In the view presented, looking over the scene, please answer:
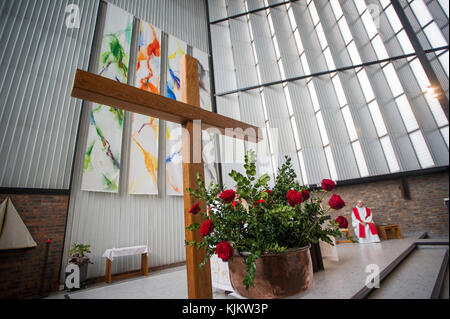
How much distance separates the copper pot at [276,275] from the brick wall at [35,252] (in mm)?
4615

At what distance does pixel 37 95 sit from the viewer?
432 cm

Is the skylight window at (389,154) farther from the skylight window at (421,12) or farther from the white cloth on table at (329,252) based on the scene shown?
the white cloth on table at (329,252)

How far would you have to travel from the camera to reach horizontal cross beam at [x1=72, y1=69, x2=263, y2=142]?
3.80ft

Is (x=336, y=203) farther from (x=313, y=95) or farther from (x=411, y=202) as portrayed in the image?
(x=313, y=95)

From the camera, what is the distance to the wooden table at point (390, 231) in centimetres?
573

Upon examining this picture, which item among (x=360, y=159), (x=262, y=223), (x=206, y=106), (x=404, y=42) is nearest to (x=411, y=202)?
(x=360, y=159)

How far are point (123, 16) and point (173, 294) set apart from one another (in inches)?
269

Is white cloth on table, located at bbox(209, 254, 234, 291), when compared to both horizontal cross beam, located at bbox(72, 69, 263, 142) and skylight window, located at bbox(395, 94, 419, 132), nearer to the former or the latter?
horizontal cross beam, located at bbox(72, 69, 263, 142)

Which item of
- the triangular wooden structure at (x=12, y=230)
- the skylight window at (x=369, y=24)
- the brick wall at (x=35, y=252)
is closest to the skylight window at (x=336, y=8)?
the skylight window at (x=369, y=24)

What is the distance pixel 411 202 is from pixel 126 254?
709 cm

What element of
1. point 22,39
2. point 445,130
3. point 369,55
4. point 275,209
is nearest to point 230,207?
point 275,209

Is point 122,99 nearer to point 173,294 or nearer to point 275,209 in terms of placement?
point 275,209

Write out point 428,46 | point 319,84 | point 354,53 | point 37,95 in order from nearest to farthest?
point 37,95 → point 428,46 → point 354,53 → point 319,84

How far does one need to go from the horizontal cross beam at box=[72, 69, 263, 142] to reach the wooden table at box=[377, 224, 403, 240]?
606 cm
